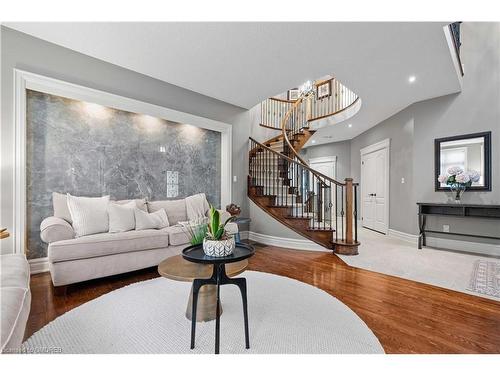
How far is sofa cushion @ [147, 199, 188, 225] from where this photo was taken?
3482 millimetres

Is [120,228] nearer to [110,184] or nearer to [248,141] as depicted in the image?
[110,184]

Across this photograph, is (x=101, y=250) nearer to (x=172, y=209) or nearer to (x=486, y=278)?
(x=172, y=209)

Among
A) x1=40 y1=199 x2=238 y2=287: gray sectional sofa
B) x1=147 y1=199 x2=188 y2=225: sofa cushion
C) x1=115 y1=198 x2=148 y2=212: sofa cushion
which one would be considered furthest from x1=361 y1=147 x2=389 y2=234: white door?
x1=115 y1=198 x2=148 y2=212: sofa cushion

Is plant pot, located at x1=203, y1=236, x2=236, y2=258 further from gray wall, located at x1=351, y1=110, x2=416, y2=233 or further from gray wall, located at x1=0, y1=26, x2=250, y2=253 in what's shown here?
gray wall, located at x1=351, y1=110, x2=416, y2=233

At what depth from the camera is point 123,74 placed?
335cm

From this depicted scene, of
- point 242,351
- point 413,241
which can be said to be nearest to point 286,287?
point 242,351

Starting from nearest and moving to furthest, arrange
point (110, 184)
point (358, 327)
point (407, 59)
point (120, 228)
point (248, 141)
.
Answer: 1. point (358, 327)
2. point (120, 228)
3. point (407, 59)
4. point (110, 184)
5. point (248, 141)

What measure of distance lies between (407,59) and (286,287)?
318 centimetres

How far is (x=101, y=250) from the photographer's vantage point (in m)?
2.46

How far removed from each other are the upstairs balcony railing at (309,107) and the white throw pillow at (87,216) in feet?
14.7

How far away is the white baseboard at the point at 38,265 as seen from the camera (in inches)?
109

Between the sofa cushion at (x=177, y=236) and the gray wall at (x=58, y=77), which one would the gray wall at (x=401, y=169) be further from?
the sofa cushion at (x=177, y=236)

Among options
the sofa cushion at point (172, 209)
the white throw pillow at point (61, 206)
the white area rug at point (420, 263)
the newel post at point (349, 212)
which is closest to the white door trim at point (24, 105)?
the white throw pillow at point (61, 206)

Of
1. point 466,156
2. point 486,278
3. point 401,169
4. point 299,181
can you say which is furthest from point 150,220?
point 466,156
